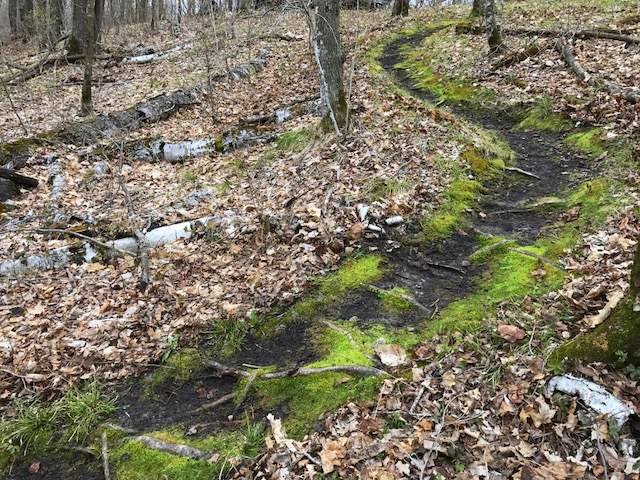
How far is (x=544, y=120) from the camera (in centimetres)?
923

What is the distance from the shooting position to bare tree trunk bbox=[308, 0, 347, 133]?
25.7 ft

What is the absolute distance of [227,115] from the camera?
40.9 ft

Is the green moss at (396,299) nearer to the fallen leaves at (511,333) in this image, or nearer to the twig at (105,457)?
the fallen leaves at (511,333)

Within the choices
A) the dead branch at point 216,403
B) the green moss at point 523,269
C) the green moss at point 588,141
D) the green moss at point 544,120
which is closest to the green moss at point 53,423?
the dead branch at point 216,403

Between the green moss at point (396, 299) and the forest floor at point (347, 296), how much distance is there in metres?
0.03

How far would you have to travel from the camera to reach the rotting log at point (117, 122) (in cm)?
1109

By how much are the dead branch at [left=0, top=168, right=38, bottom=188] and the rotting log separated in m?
1.26

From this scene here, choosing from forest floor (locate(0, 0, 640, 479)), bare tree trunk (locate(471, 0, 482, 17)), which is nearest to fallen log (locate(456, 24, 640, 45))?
forest floor (locate(0, 0, 640, 479))

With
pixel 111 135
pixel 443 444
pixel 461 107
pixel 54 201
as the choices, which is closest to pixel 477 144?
pixel 461 107

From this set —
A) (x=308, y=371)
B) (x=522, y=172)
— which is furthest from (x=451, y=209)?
(x=308, y=371)

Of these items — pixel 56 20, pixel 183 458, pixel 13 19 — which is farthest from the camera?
pixel 13 19

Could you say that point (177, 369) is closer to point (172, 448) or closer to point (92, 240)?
point (172, 448)

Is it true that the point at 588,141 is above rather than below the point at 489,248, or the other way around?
above

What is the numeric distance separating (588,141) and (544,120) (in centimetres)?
149
